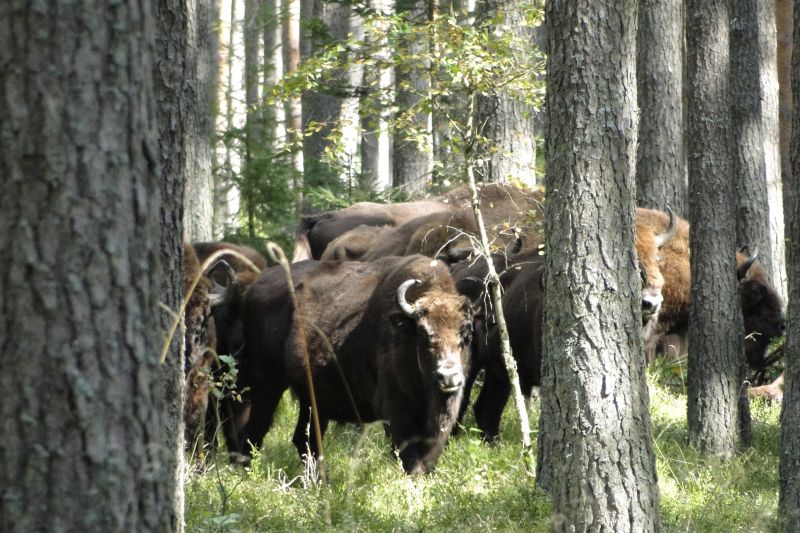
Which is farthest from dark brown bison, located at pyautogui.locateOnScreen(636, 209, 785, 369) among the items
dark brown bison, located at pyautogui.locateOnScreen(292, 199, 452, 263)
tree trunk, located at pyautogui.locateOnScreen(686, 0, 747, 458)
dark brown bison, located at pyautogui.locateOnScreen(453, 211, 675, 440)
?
dark brown bison, located at pyautogui.locateOnScreen(292, 199, 452, 263)

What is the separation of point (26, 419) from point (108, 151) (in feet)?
2.33

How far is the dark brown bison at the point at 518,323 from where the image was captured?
9891mm

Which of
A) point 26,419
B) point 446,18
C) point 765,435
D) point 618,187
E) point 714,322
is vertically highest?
point 446,18

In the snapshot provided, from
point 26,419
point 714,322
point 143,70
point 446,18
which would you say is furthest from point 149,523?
point 446,18

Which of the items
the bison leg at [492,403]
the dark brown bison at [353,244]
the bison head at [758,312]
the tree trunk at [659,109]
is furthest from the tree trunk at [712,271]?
the dark brown bison at [353,244]

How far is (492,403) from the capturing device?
10328mm

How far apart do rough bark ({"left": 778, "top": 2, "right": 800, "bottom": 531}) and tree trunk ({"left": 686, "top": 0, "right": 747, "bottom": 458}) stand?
87.2 inches

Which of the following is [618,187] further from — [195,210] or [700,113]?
[195,210]

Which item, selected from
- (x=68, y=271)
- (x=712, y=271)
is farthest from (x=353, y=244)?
(x=68, y=271)

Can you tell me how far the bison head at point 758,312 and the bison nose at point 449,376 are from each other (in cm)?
510

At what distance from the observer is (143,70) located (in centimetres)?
279

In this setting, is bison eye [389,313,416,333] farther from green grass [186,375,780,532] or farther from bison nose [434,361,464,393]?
green grass [186,375,780,532]

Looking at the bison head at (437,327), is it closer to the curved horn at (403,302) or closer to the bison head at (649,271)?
the curved horn at (403,302)

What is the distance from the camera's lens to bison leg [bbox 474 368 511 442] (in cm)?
1016
